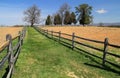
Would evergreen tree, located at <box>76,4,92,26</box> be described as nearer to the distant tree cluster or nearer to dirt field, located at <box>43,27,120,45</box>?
the distant tree cluster

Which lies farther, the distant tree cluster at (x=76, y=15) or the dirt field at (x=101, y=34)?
the distant tree cluster at (x=76, y=15)

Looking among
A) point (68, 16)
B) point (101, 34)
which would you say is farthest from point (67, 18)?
point (101, 34)

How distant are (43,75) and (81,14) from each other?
359ft

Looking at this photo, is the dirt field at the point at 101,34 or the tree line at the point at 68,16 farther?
the tree line at the point at 68,16

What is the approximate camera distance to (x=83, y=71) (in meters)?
9.16

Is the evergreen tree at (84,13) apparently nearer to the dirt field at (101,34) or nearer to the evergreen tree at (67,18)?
the evergreen tree at (67,18)

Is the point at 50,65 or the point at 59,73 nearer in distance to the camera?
the point at 59,73

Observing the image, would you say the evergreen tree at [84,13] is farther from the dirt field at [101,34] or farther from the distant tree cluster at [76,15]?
the dirt field at [101,34]

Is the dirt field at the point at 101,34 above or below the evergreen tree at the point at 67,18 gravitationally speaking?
below

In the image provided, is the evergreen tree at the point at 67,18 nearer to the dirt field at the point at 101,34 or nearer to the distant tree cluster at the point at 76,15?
the distant tree cluster at the point at 76,15

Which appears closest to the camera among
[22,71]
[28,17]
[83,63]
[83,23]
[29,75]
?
[29,75]

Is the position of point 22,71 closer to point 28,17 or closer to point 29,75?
point 29,75

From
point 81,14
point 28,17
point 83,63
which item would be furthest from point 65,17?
point 83,63

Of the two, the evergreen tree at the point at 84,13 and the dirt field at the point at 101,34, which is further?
the evergreen tree at the point at 84,13
